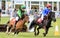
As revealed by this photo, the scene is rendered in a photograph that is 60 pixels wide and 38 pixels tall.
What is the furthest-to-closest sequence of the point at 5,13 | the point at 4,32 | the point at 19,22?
the point at 5,13 < the point at 4,32 < the point at 19,22

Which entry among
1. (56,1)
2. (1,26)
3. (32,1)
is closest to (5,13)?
(32,1)

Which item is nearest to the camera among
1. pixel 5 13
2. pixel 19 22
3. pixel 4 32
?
pixel 19 22

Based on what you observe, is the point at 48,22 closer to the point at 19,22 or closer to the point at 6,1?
the point at 19,22

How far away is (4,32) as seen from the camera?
19.8m

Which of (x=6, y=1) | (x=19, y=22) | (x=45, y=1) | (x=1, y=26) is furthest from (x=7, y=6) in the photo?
(x=19, y=22)

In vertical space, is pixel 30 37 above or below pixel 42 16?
below

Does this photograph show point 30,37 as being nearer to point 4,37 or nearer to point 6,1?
point 4,37

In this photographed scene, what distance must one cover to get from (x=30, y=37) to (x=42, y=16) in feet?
4.52

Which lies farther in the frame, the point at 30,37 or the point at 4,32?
the point at 4,32

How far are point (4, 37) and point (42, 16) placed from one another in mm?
2468

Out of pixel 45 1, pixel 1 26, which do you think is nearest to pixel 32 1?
pixel 45 1

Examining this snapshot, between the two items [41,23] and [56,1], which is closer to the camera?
[41,23]

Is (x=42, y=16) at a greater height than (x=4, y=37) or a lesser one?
greater

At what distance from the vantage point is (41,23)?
17391 millimetres
